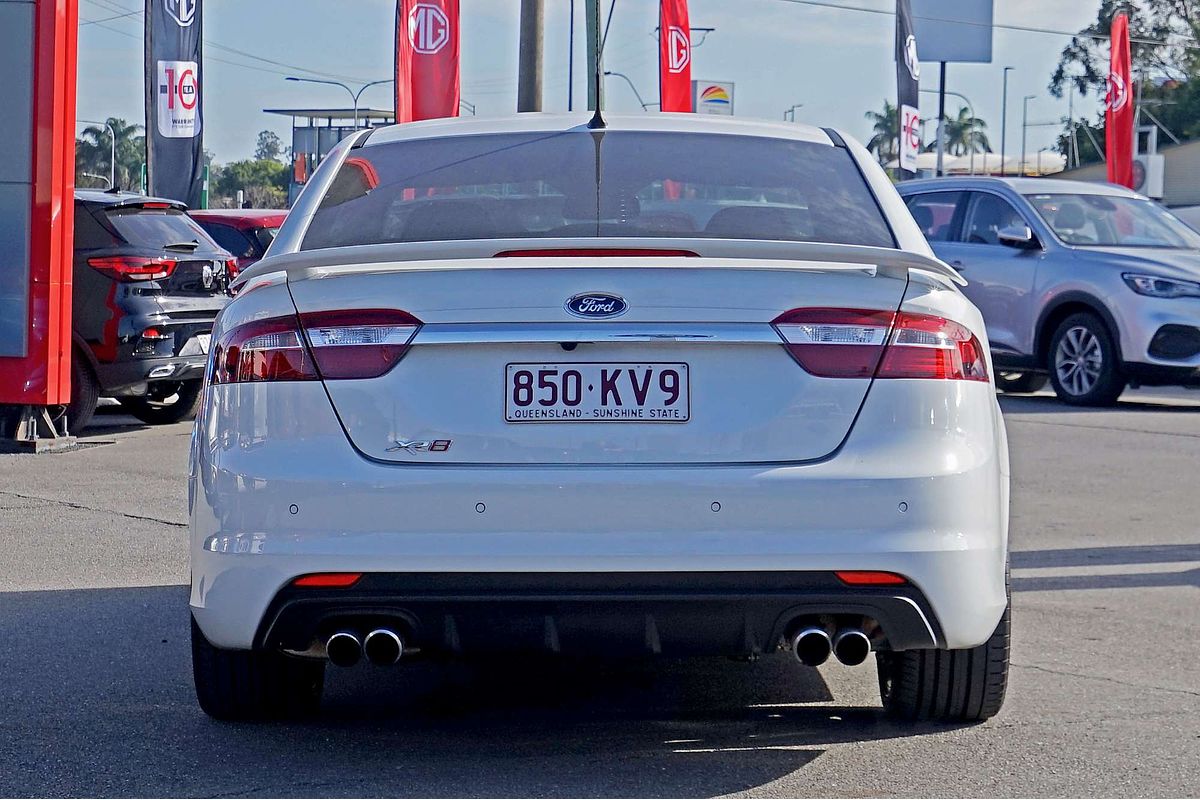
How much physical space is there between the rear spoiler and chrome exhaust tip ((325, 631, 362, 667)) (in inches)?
32.2

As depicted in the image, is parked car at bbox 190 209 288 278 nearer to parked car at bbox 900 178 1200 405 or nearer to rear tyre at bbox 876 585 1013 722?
parked car at bbox 900 178 1200 405

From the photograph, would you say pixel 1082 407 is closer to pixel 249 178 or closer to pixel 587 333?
pixel 587 333

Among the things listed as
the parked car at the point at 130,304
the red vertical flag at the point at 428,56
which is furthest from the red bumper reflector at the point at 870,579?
the red vertical flag at the point at 428,56

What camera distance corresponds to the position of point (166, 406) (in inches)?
530

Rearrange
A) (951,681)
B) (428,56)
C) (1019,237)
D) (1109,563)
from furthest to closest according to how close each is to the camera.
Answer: (428,56)
(1019,237)
(1109,563)
(951,681)

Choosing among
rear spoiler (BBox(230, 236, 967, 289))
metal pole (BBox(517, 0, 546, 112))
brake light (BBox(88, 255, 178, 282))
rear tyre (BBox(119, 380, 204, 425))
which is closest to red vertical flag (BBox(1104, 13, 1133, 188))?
metal pole (BBox(517, 0, 546, 112))

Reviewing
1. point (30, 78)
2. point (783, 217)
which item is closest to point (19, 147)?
point (30, 78)

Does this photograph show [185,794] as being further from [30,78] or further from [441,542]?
[30,78]

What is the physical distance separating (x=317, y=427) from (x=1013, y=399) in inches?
482

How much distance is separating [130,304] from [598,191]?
785 centimetres

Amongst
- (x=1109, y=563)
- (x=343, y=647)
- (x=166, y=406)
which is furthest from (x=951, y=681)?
(x=166, y=406)

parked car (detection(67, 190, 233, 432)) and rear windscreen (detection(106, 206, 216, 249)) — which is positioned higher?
rear windscreen (detection(106, 206, 216, 249))

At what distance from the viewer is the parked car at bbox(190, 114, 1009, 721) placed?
12.3 ft

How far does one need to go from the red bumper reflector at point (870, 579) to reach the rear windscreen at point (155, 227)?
30.2 feet
